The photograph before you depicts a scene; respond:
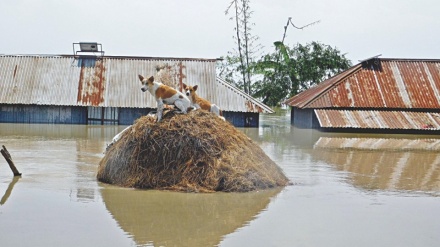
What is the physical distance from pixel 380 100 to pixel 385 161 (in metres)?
16.9

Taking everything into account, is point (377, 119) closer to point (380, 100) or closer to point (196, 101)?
point (380, 100)

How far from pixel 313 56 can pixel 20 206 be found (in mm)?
41688

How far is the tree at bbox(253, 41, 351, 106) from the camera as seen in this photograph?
49094 millimetres

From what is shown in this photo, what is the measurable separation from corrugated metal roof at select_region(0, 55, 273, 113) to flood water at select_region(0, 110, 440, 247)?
18.1m

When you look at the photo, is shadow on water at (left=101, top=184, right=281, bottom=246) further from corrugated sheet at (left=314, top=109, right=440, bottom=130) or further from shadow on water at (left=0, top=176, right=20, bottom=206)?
corrugated sheet at (left=314, top=109, right=440, bottom=130)

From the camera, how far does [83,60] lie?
37.5 metres

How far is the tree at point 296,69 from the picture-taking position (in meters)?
49.1

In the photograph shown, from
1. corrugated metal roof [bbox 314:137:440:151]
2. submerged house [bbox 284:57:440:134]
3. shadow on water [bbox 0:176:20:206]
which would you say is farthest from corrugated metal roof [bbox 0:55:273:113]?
shadow on water [bbox 0:176:20:206]

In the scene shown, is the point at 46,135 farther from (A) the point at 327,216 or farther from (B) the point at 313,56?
(B) the point at 313,56

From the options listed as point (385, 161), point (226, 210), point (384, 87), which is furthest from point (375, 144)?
point (226, 210)

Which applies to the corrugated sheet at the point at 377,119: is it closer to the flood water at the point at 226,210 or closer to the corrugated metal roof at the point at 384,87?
the corrugated metal roof at the point at 384,87

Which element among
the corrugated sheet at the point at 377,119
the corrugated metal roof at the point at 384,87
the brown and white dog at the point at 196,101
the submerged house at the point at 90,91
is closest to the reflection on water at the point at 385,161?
the corrugated sheet at the point at 377,119

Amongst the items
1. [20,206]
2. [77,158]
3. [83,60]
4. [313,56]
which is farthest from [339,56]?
[20,206]

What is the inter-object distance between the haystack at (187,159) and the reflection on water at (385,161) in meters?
2.94
